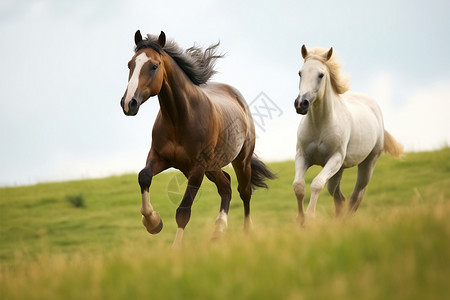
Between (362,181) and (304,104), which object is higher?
(304,104)

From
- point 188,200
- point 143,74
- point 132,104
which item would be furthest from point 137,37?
point 188,200

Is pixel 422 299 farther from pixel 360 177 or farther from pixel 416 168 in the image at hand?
pixel 416 168

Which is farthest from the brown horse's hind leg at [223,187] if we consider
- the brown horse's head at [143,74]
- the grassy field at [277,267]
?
the brown horse's head at [143,74]

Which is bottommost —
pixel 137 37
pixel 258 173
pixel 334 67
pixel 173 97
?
pixel 258 173

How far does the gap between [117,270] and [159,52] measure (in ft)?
9.34

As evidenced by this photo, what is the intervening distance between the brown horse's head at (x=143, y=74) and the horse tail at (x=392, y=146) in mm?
4676

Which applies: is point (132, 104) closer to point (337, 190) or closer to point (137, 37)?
point (137, 37)

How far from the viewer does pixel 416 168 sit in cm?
1532

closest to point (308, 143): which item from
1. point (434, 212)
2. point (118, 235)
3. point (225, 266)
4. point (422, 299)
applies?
point (434, 212)

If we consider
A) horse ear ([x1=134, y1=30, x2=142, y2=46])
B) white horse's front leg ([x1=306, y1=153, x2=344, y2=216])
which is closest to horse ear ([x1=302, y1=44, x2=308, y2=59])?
white horse's front leg ([x1=306, y1=153, x2=344, y2=216])

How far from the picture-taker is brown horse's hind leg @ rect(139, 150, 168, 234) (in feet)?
21.3

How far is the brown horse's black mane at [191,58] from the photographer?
6.66m

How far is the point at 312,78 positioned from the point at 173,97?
1793mm

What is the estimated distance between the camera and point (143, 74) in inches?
249
